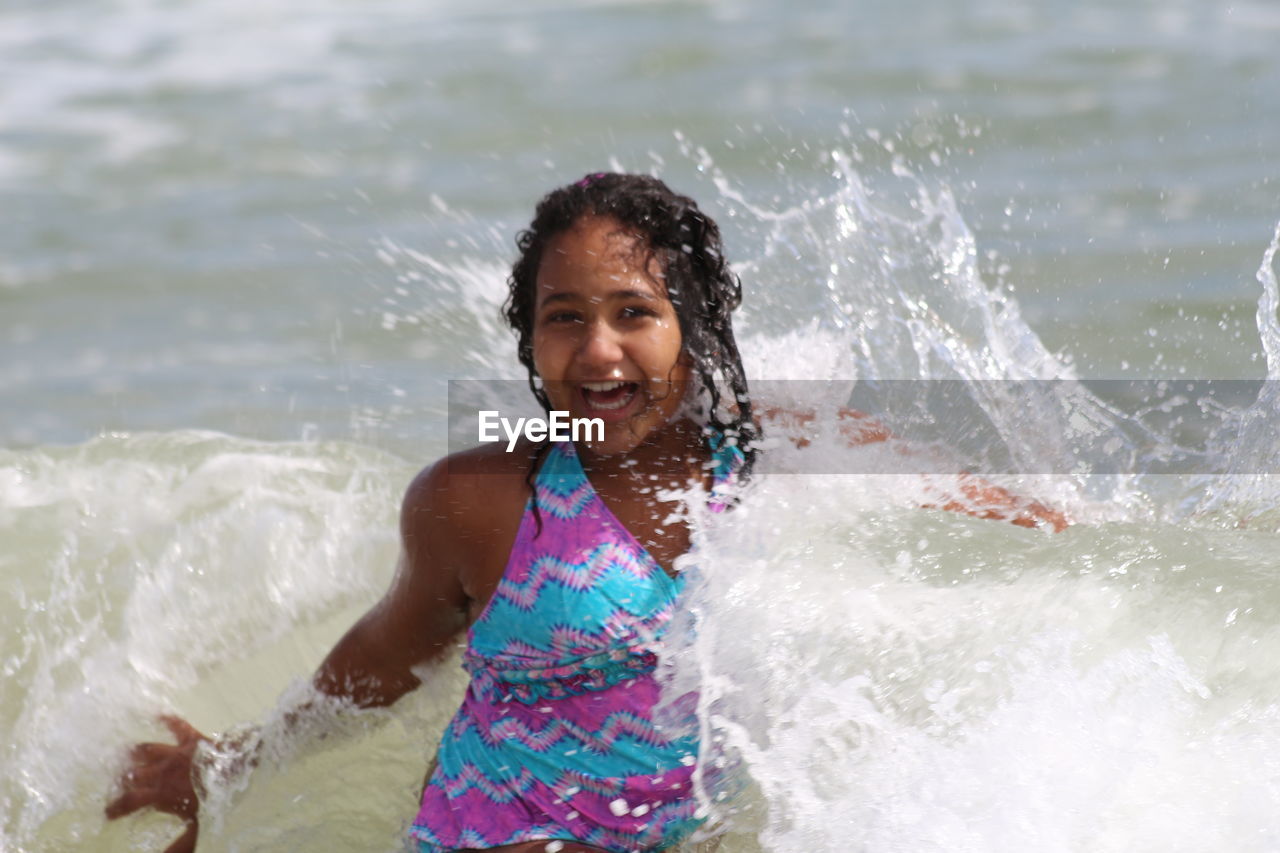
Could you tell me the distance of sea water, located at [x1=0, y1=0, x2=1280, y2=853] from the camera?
2.58m

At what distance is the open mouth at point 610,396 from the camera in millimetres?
2494

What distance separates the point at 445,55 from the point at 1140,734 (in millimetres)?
6673

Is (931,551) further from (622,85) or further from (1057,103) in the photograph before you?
(622,85)

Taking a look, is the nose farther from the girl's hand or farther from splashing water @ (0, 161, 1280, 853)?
the girl's hand

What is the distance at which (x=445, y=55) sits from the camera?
27.4 ft

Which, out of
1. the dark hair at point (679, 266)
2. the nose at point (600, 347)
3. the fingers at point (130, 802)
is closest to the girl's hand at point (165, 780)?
the fingers at point (130, 802)

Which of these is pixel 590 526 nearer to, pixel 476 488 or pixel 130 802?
pixel 476 488

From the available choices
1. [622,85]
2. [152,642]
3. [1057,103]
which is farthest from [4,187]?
[1057,103]

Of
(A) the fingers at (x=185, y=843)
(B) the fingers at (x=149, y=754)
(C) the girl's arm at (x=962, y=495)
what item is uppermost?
(C) the girl's arm at (x=962, y=495)

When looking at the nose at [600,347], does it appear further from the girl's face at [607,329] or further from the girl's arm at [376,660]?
the girl's arm at [376,660]

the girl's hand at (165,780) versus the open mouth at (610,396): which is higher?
the open mouth at (610,396)

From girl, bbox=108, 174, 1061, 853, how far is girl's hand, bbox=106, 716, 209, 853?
0.74 m

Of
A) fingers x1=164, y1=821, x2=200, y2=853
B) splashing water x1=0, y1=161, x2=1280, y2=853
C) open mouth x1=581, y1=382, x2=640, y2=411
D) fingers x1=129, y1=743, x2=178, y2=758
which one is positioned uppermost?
open mouth x1=581, y1=382, x2=640, y2=411

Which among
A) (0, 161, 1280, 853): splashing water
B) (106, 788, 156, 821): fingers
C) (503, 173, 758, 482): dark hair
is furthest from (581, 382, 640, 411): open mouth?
(106, 788, 156, 821): fingers
